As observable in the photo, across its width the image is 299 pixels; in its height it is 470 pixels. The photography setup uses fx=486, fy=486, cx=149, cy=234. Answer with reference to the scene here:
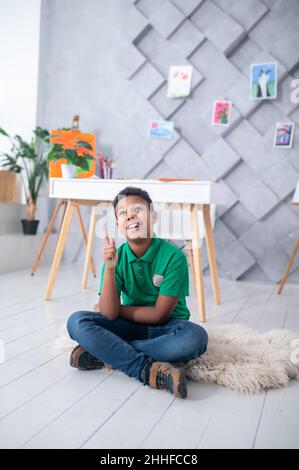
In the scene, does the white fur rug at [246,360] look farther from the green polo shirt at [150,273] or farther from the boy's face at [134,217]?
the boy's face at [134,217]

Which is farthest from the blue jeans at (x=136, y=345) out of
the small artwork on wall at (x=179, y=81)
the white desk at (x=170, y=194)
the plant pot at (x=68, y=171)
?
the small artwork on wall at (x=179, y=81)

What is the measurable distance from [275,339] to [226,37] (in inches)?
99.5

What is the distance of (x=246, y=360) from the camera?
1.49 metres

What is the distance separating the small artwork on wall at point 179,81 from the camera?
360 centimetres

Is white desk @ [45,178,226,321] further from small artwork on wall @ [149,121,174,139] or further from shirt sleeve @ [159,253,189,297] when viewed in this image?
small artwork on wall @ [149,121,174,139]

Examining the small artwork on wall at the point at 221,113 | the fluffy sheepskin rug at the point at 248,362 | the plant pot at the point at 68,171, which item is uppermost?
the small artwork on wall at the point at 221,113

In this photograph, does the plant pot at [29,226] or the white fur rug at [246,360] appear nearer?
the white fur rug at [246,360]

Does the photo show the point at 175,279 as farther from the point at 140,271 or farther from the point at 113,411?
the point at 113,411

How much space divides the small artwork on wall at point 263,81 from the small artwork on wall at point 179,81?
18.1 inches

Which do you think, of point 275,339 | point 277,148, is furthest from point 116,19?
point 275,339

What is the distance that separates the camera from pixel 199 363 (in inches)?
56.4

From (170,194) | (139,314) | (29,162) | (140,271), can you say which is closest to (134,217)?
(140,271)

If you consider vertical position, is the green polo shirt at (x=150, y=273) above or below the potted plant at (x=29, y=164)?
below

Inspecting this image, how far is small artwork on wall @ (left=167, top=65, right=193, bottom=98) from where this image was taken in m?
3.60
